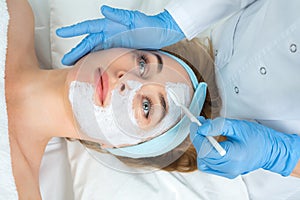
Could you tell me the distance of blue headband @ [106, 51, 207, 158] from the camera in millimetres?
1128

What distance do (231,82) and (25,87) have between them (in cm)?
63

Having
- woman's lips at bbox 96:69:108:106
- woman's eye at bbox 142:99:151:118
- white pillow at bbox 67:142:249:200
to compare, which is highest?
woman's lips at bbox 96:69:108:106

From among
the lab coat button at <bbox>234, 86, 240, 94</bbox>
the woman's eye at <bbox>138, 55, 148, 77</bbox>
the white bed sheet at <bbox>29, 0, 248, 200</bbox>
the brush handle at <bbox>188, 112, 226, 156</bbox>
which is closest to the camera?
the brush handle at <bbox>188, 112, 226, 156</bbox>

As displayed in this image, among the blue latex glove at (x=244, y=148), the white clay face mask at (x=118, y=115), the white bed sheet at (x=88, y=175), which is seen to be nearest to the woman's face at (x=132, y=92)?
the white clay face mask at (x=118, y=115)

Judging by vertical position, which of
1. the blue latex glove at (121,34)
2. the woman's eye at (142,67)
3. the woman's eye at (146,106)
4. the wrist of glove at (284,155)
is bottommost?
the wrist of glove at (284,155)

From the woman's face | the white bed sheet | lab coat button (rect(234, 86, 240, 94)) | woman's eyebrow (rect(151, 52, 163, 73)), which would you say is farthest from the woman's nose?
the white bed sheet

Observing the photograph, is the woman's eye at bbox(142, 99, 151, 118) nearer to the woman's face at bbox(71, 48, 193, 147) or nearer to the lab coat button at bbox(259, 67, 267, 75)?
the woman's face at bbox(71, 48, 193, 147)

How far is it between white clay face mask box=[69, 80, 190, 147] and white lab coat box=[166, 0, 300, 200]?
0.14 meters

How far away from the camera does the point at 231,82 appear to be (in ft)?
4.41

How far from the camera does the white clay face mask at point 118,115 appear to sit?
3.67 feet

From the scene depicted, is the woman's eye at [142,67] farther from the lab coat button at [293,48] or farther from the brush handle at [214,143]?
the lab coat button at [293,48]

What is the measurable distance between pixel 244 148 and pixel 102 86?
40 cm

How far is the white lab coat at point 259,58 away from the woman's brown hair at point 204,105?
28mm

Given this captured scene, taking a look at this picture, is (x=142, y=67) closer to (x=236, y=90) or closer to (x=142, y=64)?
(x=142, y=64)
